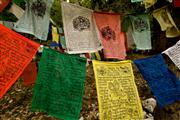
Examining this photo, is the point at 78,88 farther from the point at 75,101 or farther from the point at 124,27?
the point at 124,27

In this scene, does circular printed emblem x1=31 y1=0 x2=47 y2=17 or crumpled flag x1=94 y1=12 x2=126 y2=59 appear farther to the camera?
crumpled flag x1=94 y1=12 x2=126 y2=59

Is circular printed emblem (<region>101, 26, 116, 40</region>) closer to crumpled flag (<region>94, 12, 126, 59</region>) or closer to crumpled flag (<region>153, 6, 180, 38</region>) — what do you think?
crumpled flag (<region>94, 12, 126, 59</region>)

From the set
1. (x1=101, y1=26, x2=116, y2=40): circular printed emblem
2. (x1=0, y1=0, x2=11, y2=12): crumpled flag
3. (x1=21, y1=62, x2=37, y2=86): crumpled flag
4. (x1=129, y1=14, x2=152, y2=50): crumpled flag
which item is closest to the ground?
(x1=129, y1=14, x2=152, y2=50): crumpled flag

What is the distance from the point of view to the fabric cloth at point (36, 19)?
11.7 ft

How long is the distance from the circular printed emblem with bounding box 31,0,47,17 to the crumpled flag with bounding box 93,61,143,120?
0.80 metres

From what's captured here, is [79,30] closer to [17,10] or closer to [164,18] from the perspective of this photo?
[17,10]

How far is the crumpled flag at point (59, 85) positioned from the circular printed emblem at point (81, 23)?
0.32 metres

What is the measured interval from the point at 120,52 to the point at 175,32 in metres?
0.81

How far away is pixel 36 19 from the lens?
3666 mm

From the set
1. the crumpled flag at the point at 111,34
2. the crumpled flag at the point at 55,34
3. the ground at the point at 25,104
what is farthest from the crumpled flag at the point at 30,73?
the ground at the point at 25,104

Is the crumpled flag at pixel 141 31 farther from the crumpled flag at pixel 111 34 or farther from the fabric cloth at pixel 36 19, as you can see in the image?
the fabric cloth at pixel 36 19

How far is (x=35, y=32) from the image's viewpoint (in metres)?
Result: 3.66

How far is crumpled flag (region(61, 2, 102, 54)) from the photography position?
3877 mm

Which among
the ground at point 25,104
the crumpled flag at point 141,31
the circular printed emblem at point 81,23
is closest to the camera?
the circular printed emblem at point 81,23
